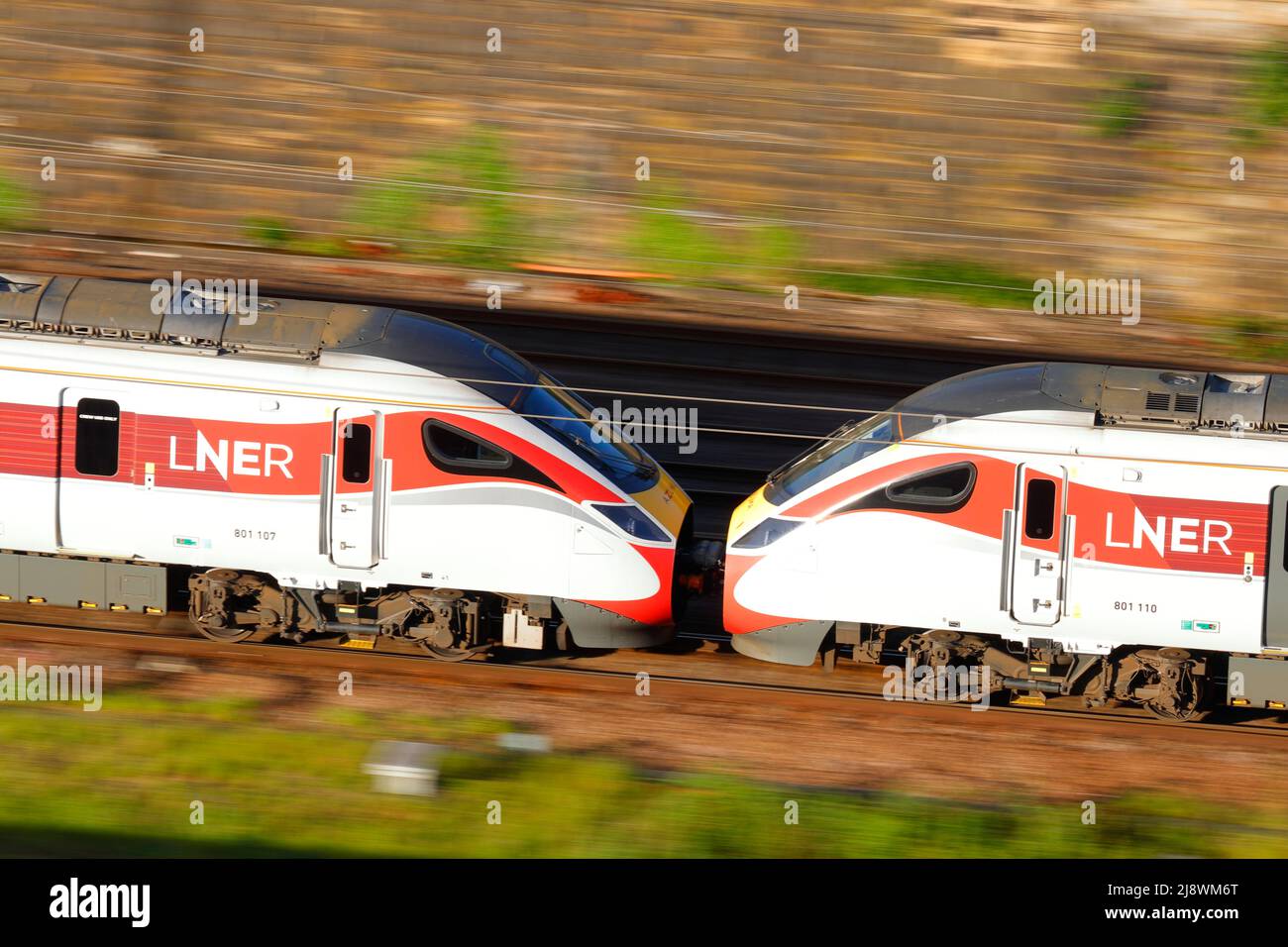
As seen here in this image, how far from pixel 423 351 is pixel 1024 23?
16094mm

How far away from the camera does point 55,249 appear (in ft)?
77.9

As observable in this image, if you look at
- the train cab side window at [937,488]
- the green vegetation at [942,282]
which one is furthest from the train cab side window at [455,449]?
the green vegetation at [942,282]

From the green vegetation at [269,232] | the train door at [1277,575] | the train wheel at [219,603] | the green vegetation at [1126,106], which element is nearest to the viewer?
the train door at [1277,575]

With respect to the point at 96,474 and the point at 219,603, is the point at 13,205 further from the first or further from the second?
the point at 219,603

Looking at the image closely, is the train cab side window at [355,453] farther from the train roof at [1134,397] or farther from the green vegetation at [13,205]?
the green vegetation at [13,205]

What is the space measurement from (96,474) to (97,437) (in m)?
0.37

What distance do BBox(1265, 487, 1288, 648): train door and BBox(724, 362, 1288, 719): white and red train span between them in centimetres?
1

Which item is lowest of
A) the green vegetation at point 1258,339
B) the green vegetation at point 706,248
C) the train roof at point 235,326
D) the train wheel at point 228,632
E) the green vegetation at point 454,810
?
the green vegetation at point 454,810

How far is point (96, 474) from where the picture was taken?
49.8 feet

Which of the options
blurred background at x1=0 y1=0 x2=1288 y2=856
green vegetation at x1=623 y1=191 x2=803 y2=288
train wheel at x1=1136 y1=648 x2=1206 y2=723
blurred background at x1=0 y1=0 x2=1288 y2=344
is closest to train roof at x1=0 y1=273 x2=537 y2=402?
blurred background at x1=0 y1=0 x2=1288 y2=856

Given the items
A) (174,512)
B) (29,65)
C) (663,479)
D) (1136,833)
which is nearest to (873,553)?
(663,479)

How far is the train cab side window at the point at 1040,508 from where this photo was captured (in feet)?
47.6

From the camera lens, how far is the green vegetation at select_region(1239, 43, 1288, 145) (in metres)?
25.8

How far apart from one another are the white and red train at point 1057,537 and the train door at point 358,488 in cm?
362
